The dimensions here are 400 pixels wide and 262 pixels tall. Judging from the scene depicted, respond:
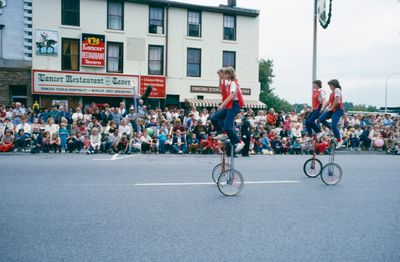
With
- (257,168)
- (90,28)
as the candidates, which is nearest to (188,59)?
(90,28)

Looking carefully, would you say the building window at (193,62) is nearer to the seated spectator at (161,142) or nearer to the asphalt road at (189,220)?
the seated spectator at (161,142)

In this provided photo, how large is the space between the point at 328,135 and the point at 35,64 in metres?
18.7

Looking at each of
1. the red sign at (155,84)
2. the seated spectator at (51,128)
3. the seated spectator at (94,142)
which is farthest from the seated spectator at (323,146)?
the red sign at (155,84)

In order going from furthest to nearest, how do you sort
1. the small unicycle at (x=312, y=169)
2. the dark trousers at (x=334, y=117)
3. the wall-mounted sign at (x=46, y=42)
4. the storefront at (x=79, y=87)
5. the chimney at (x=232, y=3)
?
the chimney at (x=232, y=3) → the storefront at (x=79, y=87) → the wall-mounted sign at (x=46, y=42) → the small unicycle at (x=312, y=169) → the dark trousers at (x=334, y=117)

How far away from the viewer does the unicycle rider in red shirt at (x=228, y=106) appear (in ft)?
22.8

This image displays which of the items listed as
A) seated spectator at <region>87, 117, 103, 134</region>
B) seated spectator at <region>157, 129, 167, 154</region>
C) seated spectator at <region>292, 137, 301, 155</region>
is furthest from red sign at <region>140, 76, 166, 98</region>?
seated spectator at <region>292, 137, 301, 155</region>

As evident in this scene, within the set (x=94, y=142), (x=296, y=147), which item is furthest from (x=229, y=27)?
(x=94, y=142)

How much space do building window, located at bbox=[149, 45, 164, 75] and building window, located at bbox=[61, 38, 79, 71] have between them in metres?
5.11

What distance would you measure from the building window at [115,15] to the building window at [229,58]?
8.00 m

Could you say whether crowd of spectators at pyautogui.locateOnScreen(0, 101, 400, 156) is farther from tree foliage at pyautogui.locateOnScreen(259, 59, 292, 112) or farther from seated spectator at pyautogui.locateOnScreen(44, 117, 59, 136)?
tree foliage at pyautogui.locateOnScreen(259, 59, 292, 112)

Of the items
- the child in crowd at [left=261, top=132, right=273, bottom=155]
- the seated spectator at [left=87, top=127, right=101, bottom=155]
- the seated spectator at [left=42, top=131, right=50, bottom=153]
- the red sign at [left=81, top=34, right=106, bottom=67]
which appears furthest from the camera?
the red sign at [left=81, top=34, right=106, bottom=67]

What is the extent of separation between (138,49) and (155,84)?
275 centimetres

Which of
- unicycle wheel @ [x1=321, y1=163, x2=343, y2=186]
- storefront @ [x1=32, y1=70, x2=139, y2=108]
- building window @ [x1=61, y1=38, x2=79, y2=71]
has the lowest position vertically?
unicycle wheel @ [x1=321, y1=163, x2=343, y2=186]

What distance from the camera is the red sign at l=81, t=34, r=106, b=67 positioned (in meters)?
26.5
